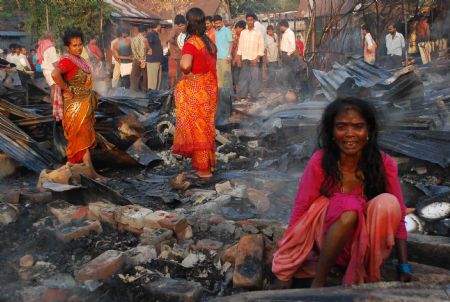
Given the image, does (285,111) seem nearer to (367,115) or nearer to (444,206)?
(444,206)

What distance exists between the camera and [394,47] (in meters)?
12.1

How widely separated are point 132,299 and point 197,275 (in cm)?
48

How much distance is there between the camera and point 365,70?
8.32m

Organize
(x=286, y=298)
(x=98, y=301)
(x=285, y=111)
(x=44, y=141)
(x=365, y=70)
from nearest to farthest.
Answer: (x=286, y=298) → (x=98, y=301) → (x=44, y=141) → (x=285, y=111) → (x=365, y=70)

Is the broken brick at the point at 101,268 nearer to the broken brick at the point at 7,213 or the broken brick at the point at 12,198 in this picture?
the broken brick at the point at 7,213

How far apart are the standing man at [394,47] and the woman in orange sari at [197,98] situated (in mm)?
8402

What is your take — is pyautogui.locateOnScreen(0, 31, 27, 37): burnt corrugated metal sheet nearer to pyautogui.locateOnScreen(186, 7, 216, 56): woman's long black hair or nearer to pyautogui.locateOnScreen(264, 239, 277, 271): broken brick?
pyautogui.locateOnScreen(186, 7, 216, 56): woman's long black hair

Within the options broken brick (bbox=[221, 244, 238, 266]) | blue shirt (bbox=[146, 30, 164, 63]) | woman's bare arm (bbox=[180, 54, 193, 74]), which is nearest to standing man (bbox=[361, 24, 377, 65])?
blue shirt (bbox=[146, 30, 164, 63])

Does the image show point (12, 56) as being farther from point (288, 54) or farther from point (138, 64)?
point (288, 54)

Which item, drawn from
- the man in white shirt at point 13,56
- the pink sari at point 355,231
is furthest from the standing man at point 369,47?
the man in white shirt at point 13,56

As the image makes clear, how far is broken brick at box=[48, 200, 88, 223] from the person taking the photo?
12.9ft

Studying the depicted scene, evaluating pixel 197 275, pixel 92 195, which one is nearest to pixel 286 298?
pixel 197 275

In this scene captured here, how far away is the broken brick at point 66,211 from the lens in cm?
394

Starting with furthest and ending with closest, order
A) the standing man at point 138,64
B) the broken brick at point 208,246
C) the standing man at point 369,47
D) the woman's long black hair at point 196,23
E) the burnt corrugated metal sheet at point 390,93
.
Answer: the standing man at point 369,47 → the standing man at point 138,64 → the burnt corrugated metal sheet at point 390,93 → the woman's long black hair at point 196,23 → the broken brick at point 208,246
